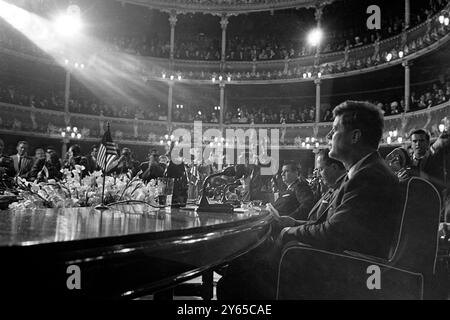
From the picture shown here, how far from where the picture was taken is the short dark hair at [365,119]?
209 cm

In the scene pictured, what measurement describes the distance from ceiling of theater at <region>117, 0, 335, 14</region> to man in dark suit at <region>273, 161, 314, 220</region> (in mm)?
18796

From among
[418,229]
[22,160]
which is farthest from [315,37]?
[418,229]

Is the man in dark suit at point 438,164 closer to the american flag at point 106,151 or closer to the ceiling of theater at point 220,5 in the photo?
the american flag at point 106,151

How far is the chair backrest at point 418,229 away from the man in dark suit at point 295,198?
2.86 m

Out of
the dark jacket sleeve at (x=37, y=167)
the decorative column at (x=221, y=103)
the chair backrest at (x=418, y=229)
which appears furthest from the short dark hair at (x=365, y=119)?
the decorative column at (x=221, y=103)

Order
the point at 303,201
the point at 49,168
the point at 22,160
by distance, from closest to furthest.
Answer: the point at 303,201
the point at 49,168
the point at 22,160

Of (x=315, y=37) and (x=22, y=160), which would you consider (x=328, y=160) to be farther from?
(x=315, y=37)

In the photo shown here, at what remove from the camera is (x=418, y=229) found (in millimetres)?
1731

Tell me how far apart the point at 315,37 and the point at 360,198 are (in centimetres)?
2140

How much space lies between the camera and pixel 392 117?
1711 cm

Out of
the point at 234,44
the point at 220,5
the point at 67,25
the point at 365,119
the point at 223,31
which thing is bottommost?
the point at 365,119

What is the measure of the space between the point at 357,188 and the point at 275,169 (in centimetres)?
1921

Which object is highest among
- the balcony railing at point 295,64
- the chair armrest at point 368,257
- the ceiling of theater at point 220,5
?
the ceiling of theater at point 220,5

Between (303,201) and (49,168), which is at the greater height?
(49,168)
